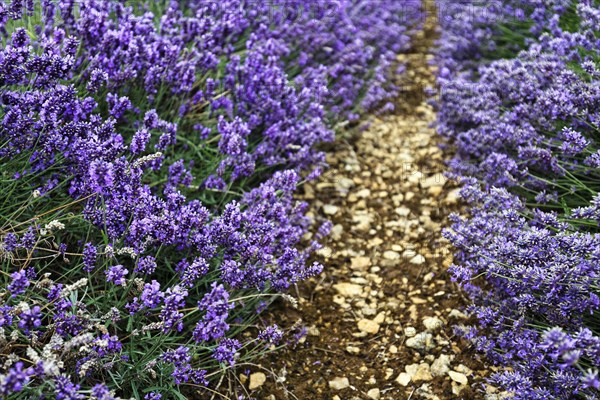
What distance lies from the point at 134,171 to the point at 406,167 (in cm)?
212

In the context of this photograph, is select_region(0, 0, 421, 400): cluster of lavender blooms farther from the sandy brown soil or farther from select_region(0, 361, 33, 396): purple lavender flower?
the sandy brown soil

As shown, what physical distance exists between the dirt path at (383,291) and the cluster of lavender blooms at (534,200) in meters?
0.17

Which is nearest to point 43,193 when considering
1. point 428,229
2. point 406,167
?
point 428,229

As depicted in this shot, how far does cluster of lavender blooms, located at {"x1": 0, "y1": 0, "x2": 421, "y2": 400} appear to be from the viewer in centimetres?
197

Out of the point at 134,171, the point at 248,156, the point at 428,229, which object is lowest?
the point at 428,229

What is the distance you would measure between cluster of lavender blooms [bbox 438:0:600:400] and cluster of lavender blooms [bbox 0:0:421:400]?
28.3 inches

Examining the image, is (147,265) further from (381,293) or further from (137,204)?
(381,293)

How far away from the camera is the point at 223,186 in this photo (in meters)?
2.89

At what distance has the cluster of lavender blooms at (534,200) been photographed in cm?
204

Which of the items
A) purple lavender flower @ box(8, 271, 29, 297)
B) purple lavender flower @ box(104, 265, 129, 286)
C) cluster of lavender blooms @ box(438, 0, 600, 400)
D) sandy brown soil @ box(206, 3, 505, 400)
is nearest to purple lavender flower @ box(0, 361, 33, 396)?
purple lavender flower @ box(8, 271, 29, 297)

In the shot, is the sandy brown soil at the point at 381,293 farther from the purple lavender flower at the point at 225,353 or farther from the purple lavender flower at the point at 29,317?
the purple lavender flower at the point at 29,317

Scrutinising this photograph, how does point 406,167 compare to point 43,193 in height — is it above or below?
below

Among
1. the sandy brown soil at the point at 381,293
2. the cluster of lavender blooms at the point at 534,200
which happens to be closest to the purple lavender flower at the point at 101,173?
the sandy brown soil at the point at 381,293

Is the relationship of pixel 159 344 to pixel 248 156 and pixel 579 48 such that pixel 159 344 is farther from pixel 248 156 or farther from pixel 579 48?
pixel 579 48
